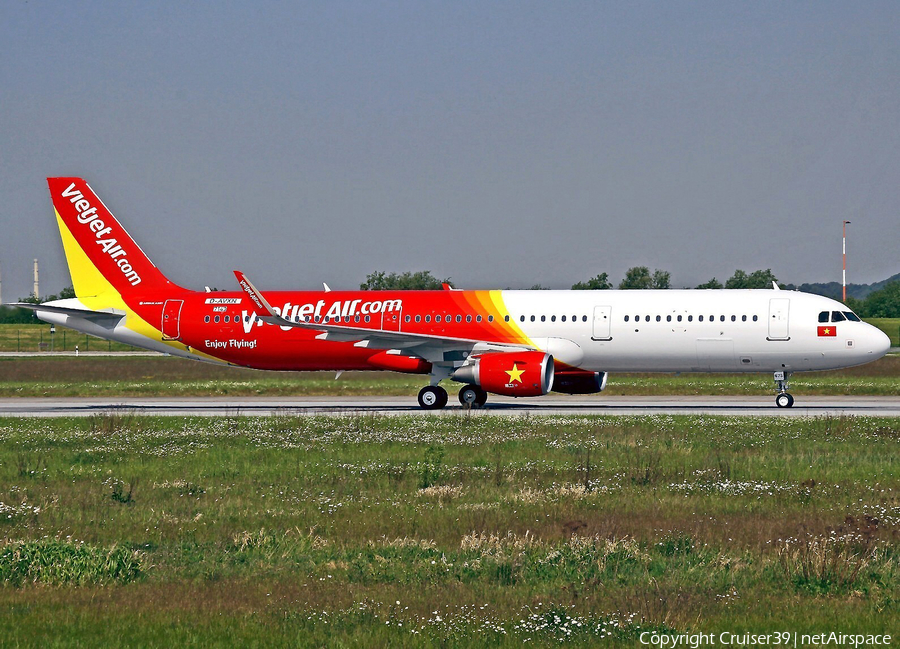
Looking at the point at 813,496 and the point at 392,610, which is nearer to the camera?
the point at 392,610

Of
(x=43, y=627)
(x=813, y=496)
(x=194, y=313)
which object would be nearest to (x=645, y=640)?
(x=43, y=627)

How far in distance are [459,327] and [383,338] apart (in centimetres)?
277

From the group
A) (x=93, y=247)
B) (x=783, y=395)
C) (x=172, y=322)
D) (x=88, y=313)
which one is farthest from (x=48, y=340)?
(x=783, y=395)

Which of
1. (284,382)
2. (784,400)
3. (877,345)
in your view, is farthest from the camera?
(284,382)

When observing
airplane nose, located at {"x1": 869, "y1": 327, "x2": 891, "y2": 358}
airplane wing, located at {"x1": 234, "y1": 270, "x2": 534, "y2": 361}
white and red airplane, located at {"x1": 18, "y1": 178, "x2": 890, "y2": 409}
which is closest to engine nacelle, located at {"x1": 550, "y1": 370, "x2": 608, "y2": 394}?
white and red airplane, located at {"x1": 18, "y1": 178, "x2": 890, "y2": 409}

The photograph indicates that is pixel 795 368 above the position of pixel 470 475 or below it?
above

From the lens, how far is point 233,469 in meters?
20.0

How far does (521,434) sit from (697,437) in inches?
172

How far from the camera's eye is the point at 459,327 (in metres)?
35.9

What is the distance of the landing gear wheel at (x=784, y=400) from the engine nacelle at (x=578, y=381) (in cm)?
610

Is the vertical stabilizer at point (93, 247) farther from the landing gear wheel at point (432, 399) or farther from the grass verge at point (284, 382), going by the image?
the landing gear wheel at point (432, 399)

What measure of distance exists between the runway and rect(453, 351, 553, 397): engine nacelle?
80 centimetres

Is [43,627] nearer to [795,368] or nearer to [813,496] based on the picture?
[813,496]

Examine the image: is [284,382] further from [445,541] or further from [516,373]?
[445,541]
